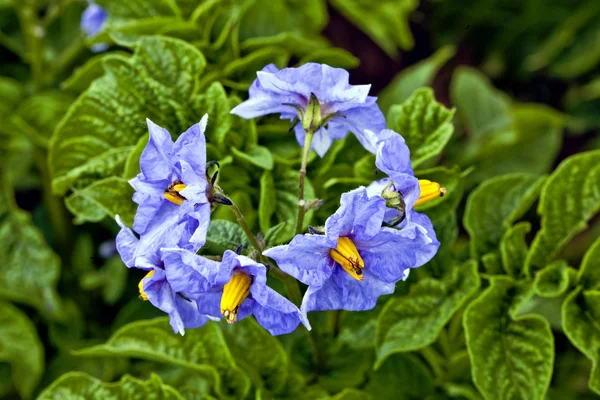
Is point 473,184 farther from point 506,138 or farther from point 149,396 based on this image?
point 149,396

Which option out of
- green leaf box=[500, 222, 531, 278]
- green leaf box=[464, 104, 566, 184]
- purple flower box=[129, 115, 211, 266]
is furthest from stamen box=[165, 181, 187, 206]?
green leaf box=[464, 104, 566, 184]

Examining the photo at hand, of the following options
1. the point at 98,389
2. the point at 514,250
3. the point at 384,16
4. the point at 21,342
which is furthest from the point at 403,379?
the point at 384,16

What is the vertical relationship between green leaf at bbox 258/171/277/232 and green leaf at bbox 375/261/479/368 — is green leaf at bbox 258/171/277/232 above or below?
above

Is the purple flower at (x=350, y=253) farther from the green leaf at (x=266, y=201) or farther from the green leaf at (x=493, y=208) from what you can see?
the green leaf at (x=493, y=208)

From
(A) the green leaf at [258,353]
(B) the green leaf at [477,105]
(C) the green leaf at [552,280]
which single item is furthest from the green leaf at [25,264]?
(B) the green leaf at [477,105]

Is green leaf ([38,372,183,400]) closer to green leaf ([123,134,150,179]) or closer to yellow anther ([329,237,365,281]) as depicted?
green leaf ([123,134,150,179])

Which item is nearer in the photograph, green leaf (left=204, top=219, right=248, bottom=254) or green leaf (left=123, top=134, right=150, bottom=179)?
green leaf (left=204, top=219, right=248, bottom=254)

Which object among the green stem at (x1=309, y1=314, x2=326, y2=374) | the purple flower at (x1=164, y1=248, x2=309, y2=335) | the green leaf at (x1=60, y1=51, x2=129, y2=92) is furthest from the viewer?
the green leaf at (x1=60, y1=51, x2=129, y2=92)

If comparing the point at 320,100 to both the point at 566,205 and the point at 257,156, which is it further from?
the point at 566,205
